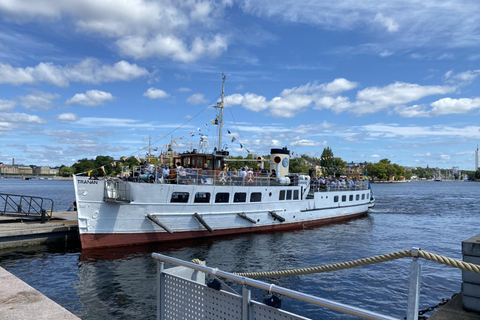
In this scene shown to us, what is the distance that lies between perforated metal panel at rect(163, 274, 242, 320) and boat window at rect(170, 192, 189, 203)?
16355 millimetres

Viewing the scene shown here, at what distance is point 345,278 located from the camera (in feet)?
50.3

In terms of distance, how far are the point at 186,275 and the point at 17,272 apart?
1433 centimetres

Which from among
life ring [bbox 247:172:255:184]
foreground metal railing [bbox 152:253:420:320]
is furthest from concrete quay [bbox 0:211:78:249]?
foreground metal railing [bbox 152:253:420:320]

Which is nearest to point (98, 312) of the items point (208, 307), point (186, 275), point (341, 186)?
point (186, 275)

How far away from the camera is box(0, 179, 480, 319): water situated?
12201 mm

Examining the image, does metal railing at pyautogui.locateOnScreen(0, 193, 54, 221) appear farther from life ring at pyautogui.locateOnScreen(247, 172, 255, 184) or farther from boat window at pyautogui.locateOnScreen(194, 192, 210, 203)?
life ring at pyautogui.locateOnScreen(247, 172, 255, 184)

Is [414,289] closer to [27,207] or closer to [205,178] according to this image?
[205,178]

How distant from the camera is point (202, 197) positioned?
22.1 m

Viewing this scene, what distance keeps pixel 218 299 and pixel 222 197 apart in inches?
753

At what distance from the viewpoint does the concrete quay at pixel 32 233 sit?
18.9 m

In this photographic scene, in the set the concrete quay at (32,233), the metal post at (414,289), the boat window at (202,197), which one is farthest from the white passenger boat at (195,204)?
the metal post at (414,289)

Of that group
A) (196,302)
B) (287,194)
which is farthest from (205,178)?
(196,302)

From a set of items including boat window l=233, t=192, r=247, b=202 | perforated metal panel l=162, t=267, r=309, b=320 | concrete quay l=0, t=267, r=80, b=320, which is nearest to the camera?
perforated metal panel l=162, t=267, r=309, b=320

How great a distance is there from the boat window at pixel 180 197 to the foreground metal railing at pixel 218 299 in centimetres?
1609
